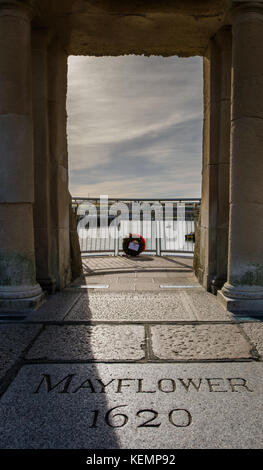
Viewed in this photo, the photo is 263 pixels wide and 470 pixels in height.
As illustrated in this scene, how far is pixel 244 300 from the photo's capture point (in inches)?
194

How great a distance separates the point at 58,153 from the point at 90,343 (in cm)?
357

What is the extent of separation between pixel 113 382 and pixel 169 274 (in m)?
5.27

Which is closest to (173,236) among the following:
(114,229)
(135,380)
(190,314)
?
(114,229)

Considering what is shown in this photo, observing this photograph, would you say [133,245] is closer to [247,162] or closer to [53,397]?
[247,162]

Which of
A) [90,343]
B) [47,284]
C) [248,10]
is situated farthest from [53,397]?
[248,10]

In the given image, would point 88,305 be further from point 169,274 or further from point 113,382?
point 169,274

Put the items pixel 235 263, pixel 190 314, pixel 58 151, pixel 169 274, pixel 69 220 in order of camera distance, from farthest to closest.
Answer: pixel 169 274, pixel 69 220, pixel 58 151, pixel 235 263, pixel 190 314

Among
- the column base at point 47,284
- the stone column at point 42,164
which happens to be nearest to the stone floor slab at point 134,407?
the column base at point 47,284

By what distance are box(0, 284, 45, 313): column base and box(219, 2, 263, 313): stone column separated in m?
2.72

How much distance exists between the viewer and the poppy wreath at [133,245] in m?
11.4

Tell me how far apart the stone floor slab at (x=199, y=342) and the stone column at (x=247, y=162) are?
888 millimetres

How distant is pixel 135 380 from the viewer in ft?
9.68

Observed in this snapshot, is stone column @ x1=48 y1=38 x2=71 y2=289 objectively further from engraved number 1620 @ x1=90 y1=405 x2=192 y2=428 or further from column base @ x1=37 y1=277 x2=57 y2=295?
engraved number 1620 @ x1=90 y1=405 x2=192 y2=428

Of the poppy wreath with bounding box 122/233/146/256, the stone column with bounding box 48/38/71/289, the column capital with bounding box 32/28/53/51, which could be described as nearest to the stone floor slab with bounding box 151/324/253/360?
the stone column with bounding box 48/38/71/289
